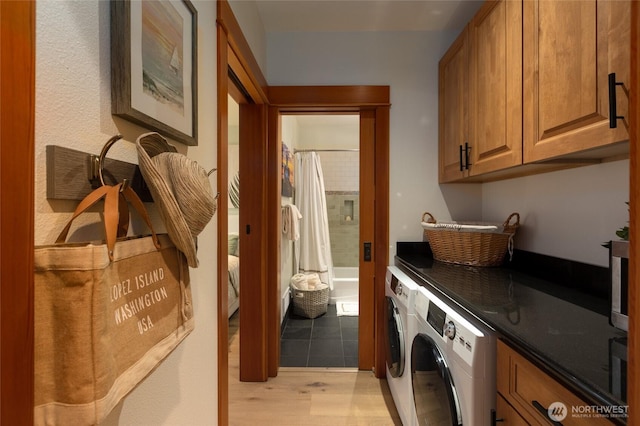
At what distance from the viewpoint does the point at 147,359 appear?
1.86 feet

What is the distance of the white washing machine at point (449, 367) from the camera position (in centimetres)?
85

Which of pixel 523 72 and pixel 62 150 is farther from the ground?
pixel 523 72

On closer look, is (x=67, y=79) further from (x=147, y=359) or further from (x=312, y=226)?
(x=312, y=226)

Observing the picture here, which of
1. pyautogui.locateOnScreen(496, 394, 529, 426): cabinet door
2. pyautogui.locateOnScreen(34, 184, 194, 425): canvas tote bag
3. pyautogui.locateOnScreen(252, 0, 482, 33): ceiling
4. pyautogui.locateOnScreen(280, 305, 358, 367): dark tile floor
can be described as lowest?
pyautogui.locateOnScreen(280, 305, 358, 367): dark tile floor

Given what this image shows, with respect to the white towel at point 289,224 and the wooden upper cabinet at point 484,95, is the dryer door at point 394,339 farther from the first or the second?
the white towel at point 289,224

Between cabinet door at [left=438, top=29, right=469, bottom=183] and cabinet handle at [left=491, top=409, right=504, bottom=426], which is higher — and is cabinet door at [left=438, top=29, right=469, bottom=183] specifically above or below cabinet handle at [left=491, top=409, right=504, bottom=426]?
above

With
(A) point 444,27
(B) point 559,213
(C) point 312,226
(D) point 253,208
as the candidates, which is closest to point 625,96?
(B) point 559,213

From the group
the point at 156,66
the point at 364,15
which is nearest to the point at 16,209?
the point at 156,66

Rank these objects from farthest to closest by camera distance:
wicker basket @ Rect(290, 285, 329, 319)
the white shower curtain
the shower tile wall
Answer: the shower tile wall
the white shower curtain
wicker basket @ Rect(290, 285, 329, 319)

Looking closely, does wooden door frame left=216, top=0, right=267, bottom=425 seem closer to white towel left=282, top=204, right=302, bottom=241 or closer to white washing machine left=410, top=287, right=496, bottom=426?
white washing machine left=410, top=287, right=496, bottom=426

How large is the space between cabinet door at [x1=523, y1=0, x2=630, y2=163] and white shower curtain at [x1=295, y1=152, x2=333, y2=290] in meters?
2.66

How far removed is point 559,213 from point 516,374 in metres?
1.05

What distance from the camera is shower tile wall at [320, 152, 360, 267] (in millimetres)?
4352

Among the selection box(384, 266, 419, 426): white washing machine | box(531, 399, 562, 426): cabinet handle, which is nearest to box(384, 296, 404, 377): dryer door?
box(384, 266, 419, 426): white washing machine
